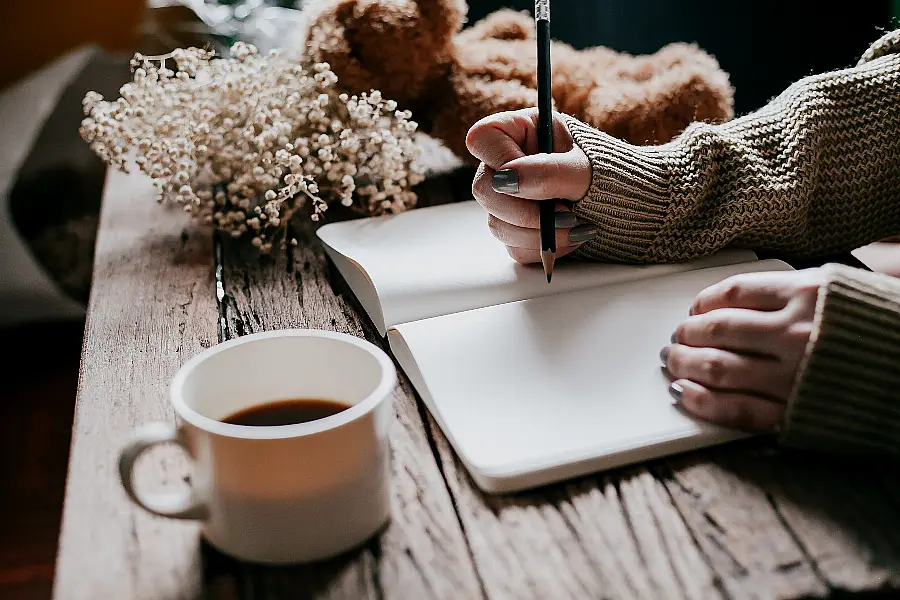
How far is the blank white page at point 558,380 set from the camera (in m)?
0.55

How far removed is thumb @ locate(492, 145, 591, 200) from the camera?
0.74 meters

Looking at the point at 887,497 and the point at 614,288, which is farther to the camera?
the point at 614,288

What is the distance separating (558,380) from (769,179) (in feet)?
1.09

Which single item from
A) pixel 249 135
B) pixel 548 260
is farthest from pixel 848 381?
pixel 249 135

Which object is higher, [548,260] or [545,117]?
[545,117]

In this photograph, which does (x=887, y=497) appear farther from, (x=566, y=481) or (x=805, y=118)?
(x=805, y=118)

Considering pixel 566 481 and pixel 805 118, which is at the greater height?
pixel 805 118

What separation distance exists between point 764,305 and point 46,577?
3.61 feet

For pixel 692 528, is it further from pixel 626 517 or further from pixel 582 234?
pixel 582 234

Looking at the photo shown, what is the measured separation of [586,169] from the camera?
30.1 inches

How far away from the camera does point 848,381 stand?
54 centimetres

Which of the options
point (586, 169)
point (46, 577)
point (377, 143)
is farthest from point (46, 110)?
point (586, 169)

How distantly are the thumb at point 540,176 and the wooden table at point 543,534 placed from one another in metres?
0.22

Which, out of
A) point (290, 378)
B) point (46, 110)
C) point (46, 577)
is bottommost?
point (46, 577)
